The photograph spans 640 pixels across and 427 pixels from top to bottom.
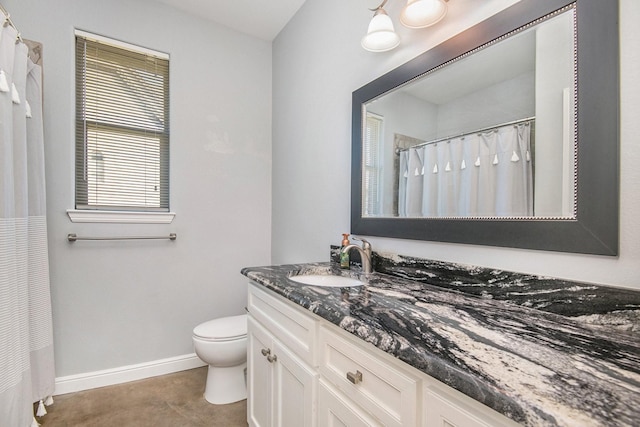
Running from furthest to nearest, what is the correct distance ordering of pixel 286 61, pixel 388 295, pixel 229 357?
pixel 286 61 < pixel 229 357 < pixel 388 295

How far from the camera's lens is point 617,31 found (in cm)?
77

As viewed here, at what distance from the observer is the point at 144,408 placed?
5.89ft

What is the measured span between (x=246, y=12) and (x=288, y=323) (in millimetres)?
2265

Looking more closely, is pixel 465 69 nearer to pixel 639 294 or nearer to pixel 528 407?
pixel 639 294

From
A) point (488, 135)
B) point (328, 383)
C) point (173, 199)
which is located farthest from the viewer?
point (173, 199)

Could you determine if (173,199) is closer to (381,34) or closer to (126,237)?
(126,237)

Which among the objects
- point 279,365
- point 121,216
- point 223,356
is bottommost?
point 223,356

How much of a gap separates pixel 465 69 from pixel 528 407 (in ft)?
3.68

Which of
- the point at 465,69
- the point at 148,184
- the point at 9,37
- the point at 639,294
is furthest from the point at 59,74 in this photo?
the point at 639,294

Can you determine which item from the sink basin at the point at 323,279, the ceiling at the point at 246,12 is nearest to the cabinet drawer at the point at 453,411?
the sink basin at the point at 323,279

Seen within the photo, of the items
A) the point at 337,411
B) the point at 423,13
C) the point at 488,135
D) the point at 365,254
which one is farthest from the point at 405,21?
the point at 337,411

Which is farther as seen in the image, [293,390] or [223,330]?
[223,330]

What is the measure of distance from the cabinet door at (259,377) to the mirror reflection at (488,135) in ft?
2.64

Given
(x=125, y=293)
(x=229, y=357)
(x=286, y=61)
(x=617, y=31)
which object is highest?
(x=286, y=61)
